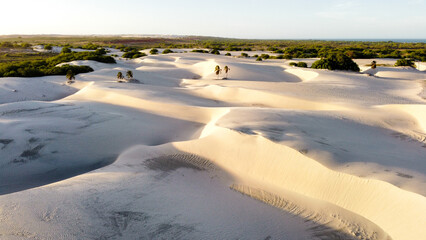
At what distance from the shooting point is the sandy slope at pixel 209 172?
4730mm

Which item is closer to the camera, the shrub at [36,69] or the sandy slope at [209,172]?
the sandy slope at [209,172]

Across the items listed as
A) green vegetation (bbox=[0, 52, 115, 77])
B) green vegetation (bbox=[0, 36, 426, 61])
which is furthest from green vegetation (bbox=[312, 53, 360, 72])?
green vegetation (bbox=[0, 52, 115, 77])

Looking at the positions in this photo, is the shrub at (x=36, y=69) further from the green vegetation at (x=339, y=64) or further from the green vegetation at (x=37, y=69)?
the green vegetation at (x=339, y=64)

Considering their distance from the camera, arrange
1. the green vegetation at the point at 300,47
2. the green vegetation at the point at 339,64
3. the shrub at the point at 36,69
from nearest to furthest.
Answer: the shrub at the point at 36,69 → the green vegetation at the point at 339,64 → the green vegetation at the point at 300,47

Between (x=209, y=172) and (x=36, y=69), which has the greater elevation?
(x=36, y=69)

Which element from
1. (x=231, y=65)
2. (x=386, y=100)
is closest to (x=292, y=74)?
(x=231, y=65)

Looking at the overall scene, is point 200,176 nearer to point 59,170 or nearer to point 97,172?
point 97,172

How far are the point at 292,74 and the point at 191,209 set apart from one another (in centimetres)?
2467

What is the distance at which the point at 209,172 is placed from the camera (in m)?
7.12

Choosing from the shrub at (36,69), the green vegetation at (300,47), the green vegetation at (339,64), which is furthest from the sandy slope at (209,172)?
the green vegetation at (300,47)

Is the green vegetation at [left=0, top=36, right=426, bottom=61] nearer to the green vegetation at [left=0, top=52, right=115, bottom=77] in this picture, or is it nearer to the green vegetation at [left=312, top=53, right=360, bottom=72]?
the green vegetation at [left=312, top=53, right=360, bottom=72]

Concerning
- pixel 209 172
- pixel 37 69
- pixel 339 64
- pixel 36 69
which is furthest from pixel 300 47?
pixel 209 172

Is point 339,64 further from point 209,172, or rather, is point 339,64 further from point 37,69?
point 37,69

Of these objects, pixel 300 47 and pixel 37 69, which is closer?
pixel 37 69
